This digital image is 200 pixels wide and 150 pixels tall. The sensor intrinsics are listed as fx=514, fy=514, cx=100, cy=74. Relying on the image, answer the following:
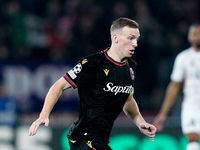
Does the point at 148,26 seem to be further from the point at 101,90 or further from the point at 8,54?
the point at 101,90

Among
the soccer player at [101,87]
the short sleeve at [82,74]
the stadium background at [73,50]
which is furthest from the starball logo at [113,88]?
the stadium background at [73,50]

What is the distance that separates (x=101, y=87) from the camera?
4.87 m

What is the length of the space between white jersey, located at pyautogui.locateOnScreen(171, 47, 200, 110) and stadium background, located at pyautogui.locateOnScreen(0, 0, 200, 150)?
2.39 metres

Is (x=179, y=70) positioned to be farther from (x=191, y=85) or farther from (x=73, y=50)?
(x=73, y=50)

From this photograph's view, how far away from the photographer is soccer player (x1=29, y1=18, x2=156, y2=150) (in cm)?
483

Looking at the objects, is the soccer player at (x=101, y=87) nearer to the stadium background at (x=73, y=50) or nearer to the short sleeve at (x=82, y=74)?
the short sleeve at (x=82, y=74)

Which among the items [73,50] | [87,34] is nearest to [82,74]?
[73,50]

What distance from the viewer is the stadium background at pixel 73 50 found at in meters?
9.57

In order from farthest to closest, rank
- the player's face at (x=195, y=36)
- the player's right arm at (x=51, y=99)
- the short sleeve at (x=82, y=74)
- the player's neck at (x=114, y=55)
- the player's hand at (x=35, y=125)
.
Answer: the player's face at (x=195, y=36)
the player's neck at (x=114, y=55)
the short sleeve at (x=82, y=74)
the player's right arm at (x=51, y=99)
the player's hand at (x=35, y=125)

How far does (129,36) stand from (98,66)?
408 millimetres

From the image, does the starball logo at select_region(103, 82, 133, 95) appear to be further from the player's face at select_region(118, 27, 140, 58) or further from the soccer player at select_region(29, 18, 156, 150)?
the player's face at select_region(118, 27, 140, 58)

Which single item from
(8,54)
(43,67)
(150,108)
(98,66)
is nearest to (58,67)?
(43,67)

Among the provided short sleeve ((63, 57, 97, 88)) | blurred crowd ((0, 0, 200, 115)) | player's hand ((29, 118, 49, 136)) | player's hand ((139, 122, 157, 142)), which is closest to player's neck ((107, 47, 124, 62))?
short sleeve ((63, 57, 97, 88))

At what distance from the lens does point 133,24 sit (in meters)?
4.91
